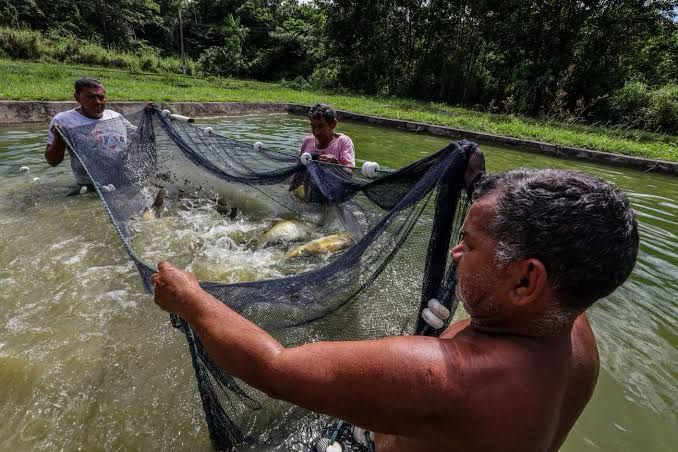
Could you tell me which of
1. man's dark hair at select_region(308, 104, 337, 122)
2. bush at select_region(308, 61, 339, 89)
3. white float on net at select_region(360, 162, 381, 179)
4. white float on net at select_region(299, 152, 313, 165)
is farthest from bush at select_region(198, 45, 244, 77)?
white float on net at select_region(360, 162, 381, 179)

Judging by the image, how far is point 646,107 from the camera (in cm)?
1644

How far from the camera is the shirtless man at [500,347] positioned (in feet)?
2.82

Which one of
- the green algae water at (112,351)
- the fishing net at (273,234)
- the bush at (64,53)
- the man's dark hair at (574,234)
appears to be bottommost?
the green algae water at (112,351)

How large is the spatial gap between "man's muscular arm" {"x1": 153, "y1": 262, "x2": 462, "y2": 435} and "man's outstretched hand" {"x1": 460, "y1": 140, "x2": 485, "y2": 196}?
3.21ft

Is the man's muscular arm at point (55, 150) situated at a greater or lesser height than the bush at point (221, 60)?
lesser

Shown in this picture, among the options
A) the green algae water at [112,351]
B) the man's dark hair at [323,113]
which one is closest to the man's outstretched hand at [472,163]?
the green algae water at [112,351]

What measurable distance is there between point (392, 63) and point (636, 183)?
2079 cm

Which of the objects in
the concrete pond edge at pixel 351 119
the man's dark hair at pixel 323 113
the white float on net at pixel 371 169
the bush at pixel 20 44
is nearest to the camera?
the white float on net at pixel 371 169

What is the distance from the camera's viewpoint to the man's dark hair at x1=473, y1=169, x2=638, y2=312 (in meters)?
0.84

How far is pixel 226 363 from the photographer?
3.54 feet

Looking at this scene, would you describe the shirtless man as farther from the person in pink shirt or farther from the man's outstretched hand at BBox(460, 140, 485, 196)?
the person in pink shirt

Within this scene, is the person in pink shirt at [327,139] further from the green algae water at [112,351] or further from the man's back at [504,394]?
the man's back at [504,394]

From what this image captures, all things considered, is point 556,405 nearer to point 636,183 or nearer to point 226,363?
point 226,363

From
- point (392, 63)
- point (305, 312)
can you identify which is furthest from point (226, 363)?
point (392, 63)
